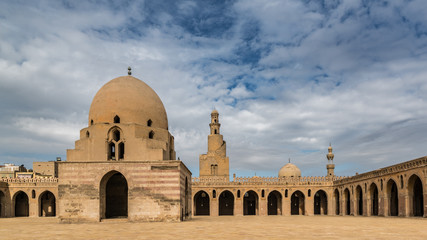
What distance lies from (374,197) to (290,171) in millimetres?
13239

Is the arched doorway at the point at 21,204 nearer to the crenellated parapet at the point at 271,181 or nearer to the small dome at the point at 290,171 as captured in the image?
the crenellated parapet at the point at 271,181

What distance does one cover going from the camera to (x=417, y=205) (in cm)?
3073

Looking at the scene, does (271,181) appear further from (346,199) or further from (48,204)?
(48,204)

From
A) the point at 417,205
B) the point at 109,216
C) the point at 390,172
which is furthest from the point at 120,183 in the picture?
the point at 417,205

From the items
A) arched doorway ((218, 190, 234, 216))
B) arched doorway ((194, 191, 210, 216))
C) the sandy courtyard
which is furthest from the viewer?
arched doorway ((218, 190, 234, 216))

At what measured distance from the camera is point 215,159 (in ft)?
153

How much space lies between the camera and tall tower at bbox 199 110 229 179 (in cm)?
4634

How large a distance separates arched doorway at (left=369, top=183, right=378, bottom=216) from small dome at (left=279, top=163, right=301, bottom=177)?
12.1 meters

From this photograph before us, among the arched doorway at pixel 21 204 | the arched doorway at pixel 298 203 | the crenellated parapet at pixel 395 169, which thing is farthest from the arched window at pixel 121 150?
the arched doorway at pixel 298 203

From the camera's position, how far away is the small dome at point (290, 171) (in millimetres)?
47281

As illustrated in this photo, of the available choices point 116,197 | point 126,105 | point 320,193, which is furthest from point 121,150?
point 320,193

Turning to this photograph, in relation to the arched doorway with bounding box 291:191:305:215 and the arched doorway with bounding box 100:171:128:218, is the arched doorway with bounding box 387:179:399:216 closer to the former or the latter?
the arched doorway with bounding box 291:191:305:215

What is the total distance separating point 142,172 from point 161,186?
136 cm

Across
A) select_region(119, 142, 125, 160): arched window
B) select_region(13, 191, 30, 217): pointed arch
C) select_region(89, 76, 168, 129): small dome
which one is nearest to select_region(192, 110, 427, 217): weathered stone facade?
select_region(89, 76, 168, 129): small dome
